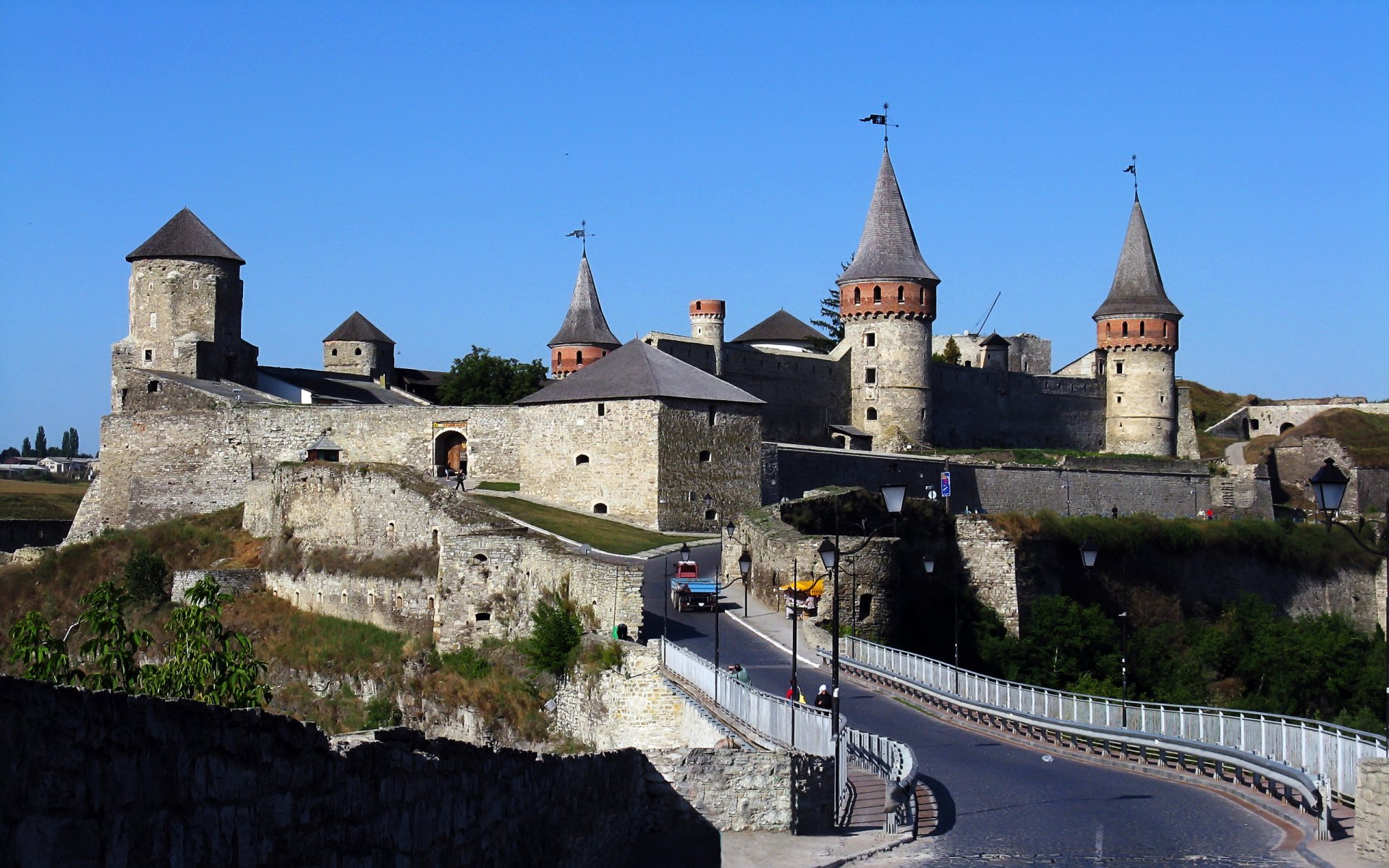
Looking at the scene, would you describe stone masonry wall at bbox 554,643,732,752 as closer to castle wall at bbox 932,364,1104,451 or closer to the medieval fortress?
the medieval fortress

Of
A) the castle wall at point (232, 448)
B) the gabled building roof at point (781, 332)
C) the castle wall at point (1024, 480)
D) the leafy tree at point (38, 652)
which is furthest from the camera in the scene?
the gabled building roof at point (781, 332)

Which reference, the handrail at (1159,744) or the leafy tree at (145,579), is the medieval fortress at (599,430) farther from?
the handrail at (1159,744)

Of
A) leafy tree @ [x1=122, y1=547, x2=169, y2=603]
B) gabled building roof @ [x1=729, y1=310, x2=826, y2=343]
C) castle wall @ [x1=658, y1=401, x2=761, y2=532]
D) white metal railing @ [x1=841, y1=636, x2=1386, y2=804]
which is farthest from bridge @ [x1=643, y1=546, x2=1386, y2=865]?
gabled building roof @ [x1=729, y1=310, x2=826, y2=343]

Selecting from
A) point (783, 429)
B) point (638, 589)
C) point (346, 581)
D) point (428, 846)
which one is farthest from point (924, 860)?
point (783, 429)

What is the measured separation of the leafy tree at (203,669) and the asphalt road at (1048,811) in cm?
736

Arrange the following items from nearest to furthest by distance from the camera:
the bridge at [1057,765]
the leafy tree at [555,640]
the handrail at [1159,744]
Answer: the bridge at [1057,765], the handrail at [1159,744], the leafy tree at [555,640]

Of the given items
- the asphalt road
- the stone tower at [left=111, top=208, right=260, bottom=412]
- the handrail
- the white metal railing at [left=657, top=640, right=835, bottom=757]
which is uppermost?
the stone tower at [left=111, top=208, right=260, bottom=412]

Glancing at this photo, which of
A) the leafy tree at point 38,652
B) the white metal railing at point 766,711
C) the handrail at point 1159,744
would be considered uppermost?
the leafy tree at point 38,652

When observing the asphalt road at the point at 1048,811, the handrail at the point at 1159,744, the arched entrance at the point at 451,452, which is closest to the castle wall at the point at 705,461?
the arched entrance at the point at 451,452

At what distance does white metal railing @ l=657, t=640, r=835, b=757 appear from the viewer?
695 inches

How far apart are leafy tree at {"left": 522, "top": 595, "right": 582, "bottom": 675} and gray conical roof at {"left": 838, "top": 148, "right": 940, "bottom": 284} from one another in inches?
1468

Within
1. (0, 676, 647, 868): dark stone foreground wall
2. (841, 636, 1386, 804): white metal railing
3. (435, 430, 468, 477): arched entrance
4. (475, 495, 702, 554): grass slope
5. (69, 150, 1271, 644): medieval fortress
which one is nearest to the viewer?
(0, 676, 647, 868): dark stone foreground wall

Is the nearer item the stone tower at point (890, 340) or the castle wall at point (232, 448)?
the castle wall at point (232, 448)

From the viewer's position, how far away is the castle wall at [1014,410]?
223 feet
